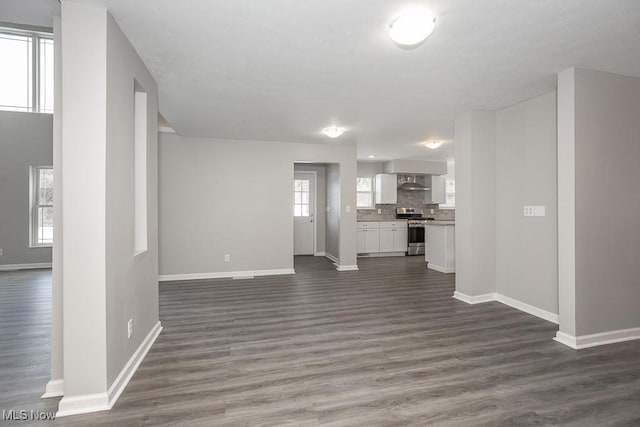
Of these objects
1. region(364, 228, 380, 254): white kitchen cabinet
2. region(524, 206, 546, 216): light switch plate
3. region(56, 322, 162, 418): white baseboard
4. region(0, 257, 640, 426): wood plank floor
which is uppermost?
region(524, 206, 546, 216): light switch plate

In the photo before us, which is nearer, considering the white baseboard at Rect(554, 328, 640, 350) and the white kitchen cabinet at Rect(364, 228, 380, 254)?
the white baseboard at Rect(554, 328, 640, 350)

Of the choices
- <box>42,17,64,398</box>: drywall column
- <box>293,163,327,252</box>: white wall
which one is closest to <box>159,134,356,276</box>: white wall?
<box>293,163,327,252</box>: white wall

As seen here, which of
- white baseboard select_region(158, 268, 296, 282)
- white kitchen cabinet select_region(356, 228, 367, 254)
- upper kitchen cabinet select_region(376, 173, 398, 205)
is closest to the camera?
white baseboard select_region(158, 268, 296, 282)

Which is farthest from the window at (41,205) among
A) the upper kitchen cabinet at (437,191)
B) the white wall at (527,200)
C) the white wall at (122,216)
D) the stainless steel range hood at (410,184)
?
the upper kitchen cabinet at (437,191)

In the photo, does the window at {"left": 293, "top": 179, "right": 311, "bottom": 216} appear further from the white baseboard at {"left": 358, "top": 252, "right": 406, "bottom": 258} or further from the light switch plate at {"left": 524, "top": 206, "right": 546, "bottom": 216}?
the light switch plate at {"left": 524, "top": 206, "right": 546, "bottom": 216}

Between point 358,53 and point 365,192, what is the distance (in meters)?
5.96

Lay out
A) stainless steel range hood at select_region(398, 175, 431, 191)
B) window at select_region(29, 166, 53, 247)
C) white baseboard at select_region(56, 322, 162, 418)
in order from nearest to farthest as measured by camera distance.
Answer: white baseboard at select_region(56, 322, 162, 418) < window at select_region(29, 166, 53, 247) < stainless steel range hood at select_region(398, 175, 431, 191)

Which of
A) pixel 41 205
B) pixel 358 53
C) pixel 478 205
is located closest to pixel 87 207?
pixel 358 53

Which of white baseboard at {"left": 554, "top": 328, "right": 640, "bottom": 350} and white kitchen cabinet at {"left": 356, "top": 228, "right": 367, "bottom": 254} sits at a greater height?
white kitchen cabinet at {"left": 356, "top": 228, "right": 367, "bottom": 254}

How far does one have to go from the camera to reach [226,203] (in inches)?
205

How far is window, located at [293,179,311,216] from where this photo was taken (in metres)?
7.59

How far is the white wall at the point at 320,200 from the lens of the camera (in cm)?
763

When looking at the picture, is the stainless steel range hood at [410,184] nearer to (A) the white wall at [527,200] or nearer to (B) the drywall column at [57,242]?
(A) the white wall at [527,200]

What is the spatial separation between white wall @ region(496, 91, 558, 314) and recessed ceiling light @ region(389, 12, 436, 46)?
7.14 feet
